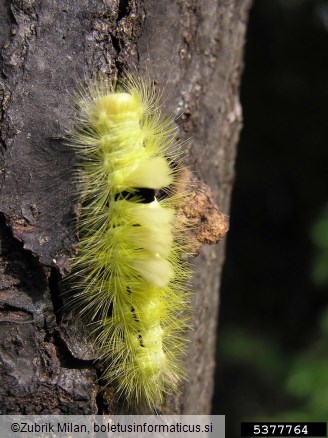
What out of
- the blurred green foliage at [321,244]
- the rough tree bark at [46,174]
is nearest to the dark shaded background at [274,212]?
the blurred green foliage at [321,244]

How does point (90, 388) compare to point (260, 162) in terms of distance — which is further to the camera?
point (260, 162)

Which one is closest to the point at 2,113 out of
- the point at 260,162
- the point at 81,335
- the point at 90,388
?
the point at 81,335

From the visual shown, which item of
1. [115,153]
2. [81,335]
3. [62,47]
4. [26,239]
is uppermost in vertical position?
[62,47]

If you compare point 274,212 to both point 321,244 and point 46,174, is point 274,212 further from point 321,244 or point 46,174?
point 46,174

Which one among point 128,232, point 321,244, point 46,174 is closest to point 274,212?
point 321,244

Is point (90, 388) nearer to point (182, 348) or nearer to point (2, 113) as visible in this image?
point (182, 348)

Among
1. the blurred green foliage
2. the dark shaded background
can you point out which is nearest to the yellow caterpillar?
the blurred green foliage
